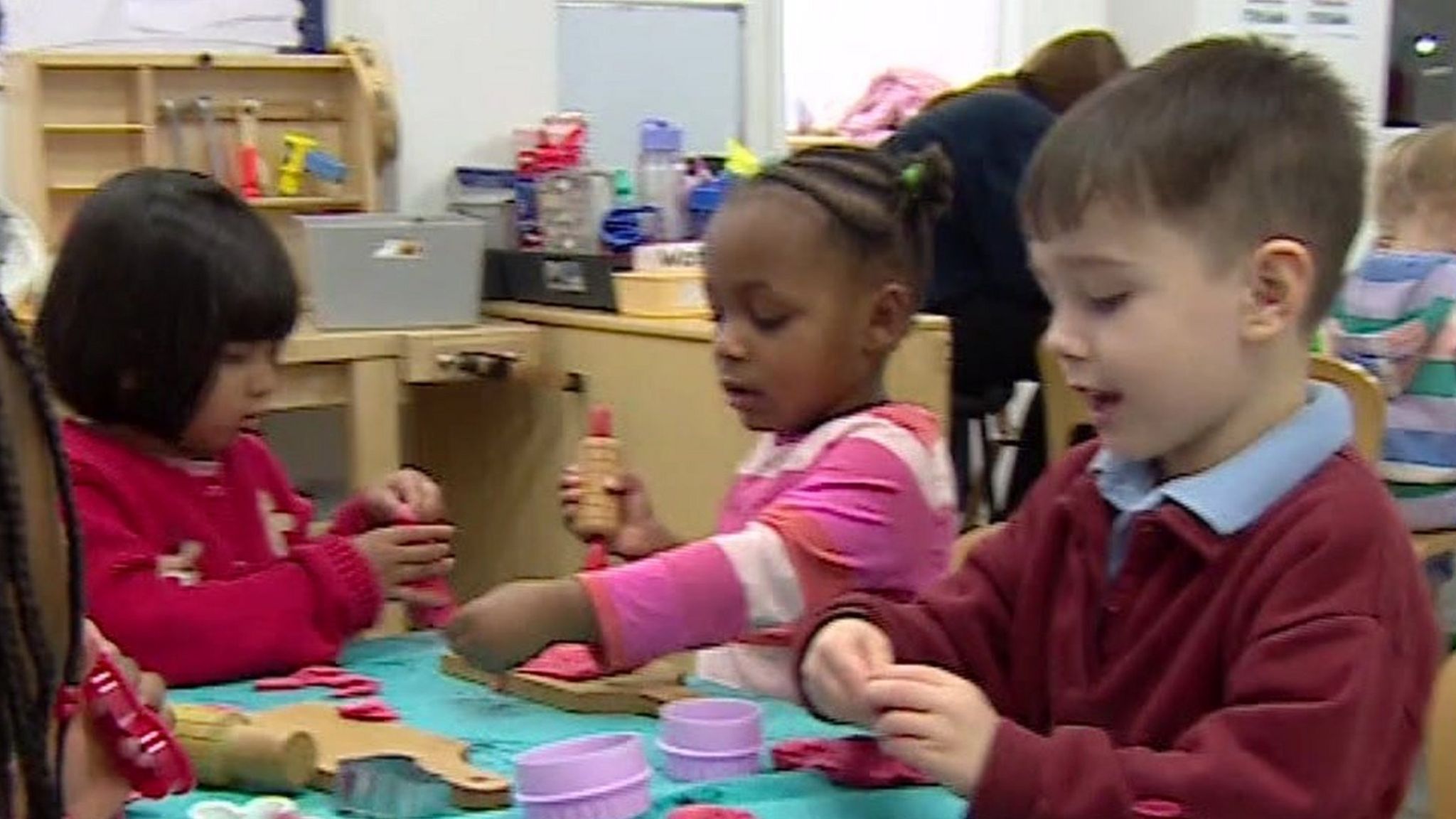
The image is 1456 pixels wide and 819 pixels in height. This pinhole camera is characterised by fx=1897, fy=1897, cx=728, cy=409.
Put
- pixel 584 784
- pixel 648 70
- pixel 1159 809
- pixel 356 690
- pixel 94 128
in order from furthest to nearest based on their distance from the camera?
pixel 648 70 → pixel 94 128 → pixel 356 690 → pixel 584 784 → pixel 1159 809

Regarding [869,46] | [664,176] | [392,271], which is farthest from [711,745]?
[869,46]

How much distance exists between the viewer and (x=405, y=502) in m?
1.49

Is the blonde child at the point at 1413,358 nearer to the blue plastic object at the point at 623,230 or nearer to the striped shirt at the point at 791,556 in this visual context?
the blue plastic object at the point at 623,230

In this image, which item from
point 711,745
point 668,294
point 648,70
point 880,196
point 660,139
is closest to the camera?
point 711,745

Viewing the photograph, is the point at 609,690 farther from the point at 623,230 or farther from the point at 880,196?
the point at 623,230

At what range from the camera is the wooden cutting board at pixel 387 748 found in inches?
38.4

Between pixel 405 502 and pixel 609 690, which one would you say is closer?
pixel 609 690

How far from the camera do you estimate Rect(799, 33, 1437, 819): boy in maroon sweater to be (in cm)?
82

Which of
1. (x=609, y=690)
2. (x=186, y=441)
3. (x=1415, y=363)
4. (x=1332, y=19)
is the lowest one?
(x=1415, y=363)

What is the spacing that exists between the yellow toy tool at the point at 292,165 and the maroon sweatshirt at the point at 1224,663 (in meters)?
1.86

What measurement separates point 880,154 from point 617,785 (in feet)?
2.06

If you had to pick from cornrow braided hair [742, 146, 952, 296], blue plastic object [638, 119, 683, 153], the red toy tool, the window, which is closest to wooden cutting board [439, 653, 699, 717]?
the red toy tool

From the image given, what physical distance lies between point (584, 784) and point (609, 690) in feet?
0.86

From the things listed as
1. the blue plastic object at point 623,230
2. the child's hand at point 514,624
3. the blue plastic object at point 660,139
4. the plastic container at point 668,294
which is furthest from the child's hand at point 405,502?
the blue plastic object at point 660,139
